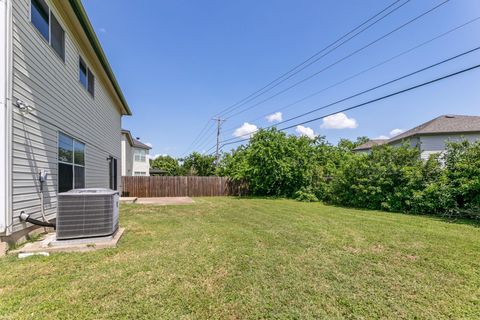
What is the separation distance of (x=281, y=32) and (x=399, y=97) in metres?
6.68

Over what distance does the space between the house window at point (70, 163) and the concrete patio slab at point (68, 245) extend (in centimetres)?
187

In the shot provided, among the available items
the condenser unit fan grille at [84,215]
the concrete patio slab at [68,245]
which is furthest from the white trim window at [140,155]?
the condenser unit fan grille at [84,215]

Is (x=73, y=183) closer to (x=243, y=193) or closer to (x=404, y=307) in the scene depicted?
(x=404, y=307)

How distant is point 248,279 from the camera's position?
266 centimetres

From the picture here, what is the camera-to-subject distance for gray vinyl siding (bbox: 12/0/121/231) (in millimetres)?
3500

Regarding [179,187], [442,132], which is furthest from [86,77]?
[442,132]

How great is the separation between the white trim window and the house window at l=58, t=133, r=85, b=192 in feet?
63.1

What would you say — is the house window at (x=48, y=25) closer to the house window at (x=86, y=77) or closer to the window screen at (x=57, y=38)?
the window screen at (x=57, y=38)

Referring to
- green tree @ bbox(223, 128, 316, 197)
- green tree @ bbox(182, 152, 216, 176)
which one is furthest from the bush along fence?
green tree @ bbox(182, 152, 216, 176)

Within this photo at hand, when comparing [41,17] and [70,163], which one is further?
[70,163]

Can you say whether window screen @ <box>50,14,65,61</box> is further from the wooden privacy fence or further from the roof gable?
the roof gable

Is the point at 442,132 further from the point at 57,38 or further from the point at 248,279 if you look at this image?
the point at 57,38

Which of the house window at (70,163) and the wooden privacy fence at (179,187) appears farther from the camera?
the wooden privacy fence at (179,187)

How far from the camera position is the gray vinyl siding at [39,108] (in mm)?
3500
